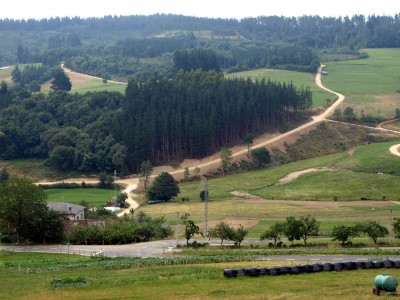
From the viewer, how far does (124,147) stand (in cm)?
13012

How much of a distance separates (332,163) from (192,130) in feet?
77.5

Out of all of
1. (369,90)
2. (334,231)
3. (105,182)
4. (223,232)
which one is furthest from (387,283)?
(369,90)

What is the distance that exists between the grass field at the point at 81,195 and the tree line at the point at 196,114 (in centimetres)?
1287

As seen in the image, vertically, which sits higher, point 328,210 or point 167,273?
point 167,273

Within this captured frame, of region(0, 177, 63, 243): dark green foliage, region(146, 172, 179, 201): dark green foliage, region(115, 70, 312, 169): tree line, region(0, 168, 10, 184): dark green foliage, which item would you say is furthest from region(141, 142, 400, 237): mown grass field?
region(0, 168, 10, 184): dark green foliage

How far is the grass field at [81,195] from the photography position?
361 ft

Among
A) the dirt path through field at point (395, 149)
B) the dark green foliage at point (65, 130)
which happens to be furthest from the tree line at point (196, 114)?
the dirt path through field at point (395, 149)

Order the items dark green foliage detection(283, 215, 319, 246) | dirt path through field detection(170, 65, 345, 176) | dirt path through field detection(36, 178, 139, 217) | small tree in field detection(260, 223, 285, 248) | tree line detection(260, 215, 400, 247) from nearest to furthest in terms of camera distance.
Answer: tree line detection(260, 215, 400, 247)
dark green foliage detection(283, 215, 319, 246)
small tree in field detection(260, 223, 285, 248)
dirt path through field detection(36, 178, 139, 217)
dirt path through field detection(170, 65, 345, 176)

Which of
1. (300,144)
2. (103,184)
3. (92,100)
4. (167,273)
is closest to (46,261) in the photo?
(167,273)

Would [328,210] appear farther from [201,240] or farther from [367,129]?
[367,129]

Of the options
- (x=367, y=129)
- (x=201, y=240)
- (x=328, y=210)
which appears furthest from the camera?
(x=367, y=129)

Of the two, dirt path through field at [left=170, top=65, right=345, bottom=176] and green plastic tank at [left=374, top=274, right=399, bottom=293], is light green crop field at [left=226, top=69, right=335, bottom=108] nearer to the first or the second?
dirt path through field at [left=170, top=65, right=345, bottom=176]

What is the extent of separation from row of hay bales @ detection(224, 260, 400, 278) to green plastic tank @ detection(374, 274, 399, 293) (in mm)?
9432

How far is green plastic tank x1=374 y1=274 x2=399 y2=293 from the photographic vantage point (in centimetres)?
4050
